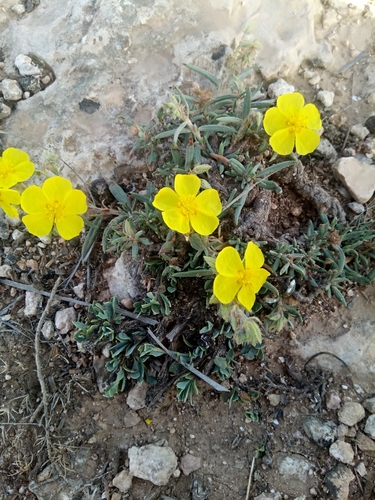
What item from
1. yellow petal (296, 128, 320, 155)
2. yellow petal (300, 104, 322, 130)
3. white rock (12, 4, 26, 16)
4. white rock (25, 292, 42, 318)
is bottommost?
white rock (25, 292, 42, 318)

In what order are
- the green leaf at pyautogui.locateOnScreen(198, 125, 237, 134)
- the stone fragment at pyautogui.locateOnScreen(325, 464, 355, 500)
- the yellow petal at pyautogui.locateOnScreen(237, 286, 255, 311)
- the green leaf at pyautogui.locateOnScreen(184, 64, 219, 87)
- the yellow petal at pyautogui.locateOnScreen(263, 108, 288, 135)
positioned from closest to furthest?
1. the yellow petal at pyautogui.locateOnScreen(237, 286, 255, 311)
2. the stone fragment at pyautogui.locateOnScreen(325, 464, 355, 500)
3. the yellow petal at pyautogui.locateOnScreen(263, 108, 288, 135)
4. the green leaf at pyautogui.locateOnScreen(198, 125, 237, 134)
5. the green leaf at pyautogui.locateOnScreen(184, 64, 219, 87)

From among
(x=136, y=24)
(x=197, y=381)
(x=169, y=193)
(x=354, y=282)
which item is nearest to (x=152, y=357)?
(x=197, y=381)

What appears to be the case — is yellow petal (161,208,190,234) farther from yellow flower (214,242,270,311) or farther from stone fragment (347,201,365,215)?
stone fragment (347,201,365,215)

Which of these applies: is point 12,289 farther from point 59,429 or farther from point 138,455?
point 138,455

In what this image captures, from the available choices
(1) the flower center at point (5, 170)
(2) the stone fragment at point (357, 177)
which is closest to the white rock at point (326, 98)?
(2) the stone fragment at point (357, 177)

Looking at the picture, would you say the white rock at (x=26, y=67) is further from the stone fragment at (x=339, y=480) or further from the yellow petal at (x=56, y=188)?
the stone fragment at (x=339, y=480)

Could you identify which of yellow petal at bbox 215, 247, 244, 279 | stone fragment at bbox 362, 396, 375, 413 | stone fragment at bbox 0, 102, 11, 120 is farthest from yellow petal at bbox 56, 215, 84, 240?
stone fragment at bbox 362, 396, 375, 413

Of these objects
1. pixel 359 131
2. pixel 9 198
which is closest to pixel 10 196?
pixel 9 198
